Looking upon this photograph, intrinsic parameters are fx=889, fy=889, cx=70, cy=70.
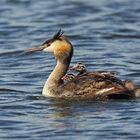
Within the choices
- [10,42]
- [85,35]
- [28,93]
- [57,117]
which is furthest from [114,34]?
[57,117]

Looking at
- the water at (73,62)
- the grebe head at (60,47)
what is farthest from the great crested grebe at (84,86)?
the water at (73,62)

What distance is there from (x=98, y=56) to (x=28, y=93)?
12.8 ft

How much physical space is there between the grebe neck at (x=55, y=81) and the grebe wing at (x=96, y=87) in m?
0.41

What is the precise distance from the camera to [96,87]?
14859 mm

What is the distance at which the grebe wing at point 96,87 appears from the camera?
14758mm

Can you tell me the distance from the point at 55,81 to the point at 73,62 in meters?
3.28

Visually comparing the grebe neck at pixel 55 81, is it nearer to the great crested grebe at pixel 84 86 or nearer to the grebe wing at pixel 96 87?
the great crested grebe at pixel 84 86

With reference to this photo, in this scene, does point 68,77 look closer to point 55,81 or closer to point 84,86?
point 55,81

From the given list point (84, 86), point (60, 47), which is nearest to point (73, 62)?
point (60, 47)

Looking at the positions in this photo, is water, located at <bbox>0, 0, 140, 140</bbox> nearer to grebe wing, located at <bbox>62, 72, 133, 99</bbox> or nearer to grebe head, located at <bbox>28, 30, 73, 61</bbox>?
grebe wing, located at <bbox>62, 72, 133, 99</bbox>

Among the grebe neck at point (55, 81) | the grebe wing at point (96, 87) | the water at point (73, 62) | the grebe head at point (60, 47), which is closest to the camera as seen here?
the water at point (73, 62)

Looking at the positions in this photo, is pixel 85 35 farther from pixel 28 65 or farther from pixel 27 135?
pixel 27 135

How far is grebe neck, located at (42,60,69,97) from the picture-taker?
15383 mm

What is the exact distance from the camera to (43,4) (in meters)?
27.6
